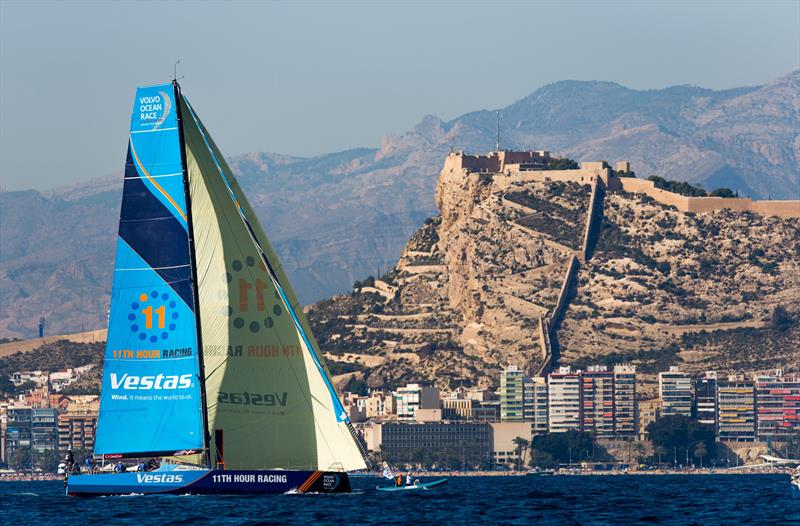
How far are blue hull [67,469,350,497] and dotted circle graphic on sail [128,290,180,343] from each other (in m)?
5.00

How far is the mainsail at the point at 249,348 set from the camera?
241ft

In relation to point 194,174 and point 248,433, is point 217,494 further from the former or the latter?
point 194,174

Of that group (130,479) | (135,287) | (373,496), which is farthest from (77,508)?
(373,496)

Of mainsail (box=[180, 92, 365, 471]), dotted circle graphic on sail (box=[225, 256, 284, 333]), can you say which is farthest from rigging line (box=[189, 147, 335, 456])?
dotted circle graphic on sail (box=[225, 256, 284, 333])

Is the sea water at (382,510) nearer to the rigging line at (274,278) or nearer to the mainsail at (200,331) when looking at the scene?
the mainsail at (200,331)

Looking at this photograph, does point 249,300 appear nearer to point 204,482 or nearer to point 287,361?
point 287,361

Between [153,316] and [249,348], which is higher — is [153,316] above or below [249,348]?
above

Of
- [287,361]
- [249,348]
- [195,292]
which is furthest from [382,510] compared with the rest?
[195,292]

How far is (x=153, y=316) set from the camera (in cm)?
7244

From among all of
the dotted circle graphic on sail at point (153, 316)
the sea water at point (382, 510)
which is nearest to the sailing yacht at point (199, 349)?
the dotted circle graphic on sail at point (153, 316)

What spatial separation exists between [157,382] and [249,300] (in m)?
4.39

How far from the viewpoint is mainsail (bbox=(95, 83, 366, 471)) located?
72.5 meters

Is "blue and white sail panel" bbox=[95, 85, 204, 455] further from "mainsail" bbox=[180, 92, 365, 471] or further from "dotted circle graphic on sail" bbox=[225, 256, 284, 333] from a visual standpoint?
"dotted circle graphic on sail" bbox=[225, 256, 284, 333]

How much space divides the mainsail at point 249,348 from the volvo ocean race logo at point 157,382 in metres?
1.07
